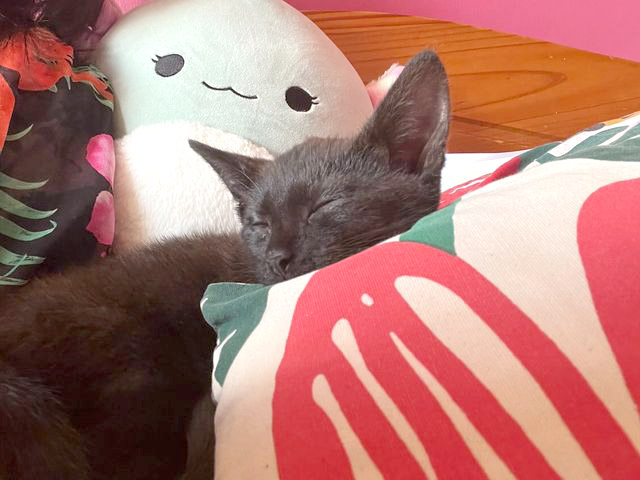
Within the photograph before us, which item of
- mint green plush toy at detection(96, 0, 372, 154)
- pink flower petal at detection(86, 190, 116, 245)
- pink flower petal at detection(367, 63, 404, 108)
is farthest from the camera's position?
pink flower petal at detection(367, 63, 404, 108)

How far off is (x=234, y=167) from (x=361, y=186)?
0.24 meters

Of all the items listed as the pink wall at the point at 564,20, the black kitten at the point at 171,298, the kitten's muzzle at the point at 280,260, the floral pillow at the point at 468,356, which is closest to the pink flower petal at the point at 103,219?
the black kitten at the point at 171,298

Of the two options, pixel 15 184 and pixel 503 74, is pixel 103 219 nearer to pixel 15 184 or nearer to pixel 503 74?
pixel 15 184

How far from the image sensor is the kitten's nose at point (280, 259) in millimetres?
764

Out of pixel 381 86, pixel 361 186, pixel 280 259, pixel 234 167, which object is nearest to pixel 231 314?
pixel 280 259

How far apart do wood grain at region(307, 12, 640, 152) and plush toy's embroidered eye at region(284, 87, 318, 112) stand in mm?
534

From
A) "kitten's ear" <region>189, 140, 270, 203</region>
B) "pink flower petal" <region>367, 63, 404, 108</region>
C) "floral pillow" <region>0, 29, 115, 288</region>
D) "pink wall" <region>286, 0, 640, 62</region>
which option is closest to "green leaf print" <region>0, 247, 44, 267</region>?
"floral pillow" <region>0, 29, 115, 288</region>

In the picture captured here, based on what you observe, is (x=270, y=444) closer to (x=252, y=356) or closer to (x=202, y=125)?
(x=252, y=356)

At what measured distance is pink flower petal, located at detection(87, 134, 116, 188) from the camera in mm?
959

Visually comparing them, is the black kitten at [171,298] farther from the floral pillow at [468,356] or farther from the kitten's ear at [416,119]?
the floral pillow at [468,356]

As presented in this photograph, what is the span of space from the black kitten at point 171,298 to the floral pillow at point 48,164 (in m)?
0.07

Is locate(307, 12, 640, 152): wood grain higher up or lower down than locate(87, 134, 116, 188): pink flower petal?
higher up

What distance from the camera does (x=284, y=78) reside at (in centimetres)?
116

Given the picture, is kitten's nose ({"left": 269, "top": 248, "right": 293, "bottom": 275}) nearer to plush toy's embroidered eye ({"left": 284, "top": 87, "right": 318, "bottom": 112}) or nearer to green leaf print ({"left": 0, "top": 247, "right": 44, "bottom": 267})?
green leaf print ({"left": 0, "top": 247, "right": 44, "bottom": 267})
